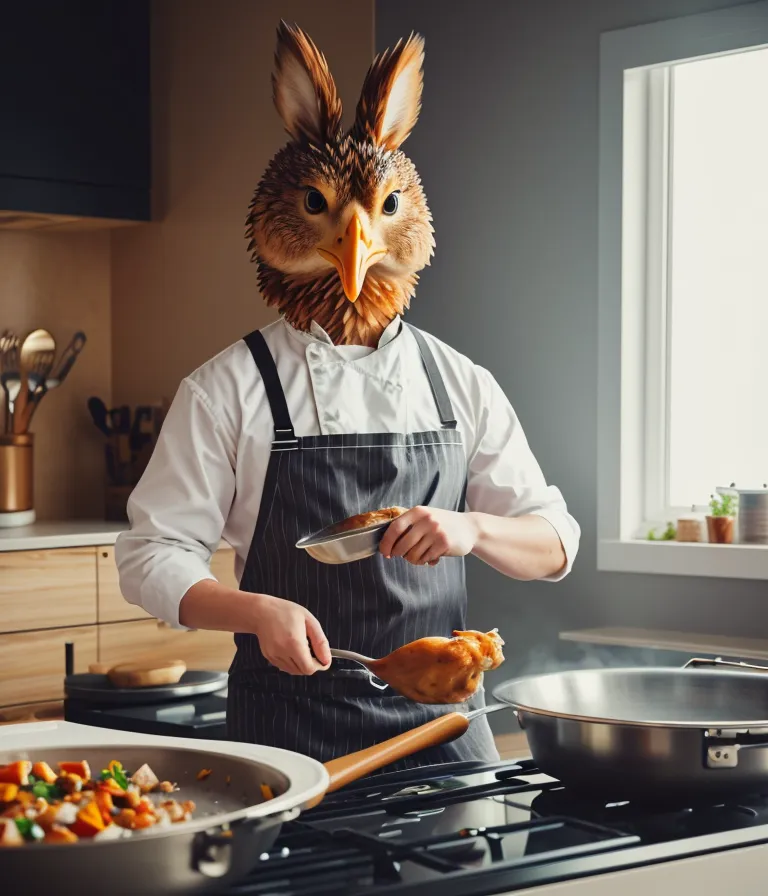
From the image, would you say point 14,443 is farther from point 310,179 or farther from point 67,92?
point 310,179

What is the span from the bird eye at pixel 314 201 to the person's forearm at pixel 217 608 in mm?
513

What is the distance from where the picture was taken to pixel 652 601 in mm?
2635

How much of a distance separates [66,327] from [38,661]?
1.22m

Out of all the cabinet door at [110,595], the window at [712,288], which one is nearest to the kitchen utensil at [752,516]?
the window at [712,288]

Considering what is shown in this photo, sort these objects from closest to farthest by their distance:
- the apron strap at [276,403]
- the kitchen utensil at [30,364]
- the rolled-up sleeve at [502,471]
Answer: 1. the apron strap at [276,403]
2. the rolled-up sleeve at [502,471]
3. the kitchen utensil at [30,364]

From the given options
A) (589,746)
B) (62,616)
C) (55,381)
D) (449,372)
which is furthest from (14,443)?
(589,746)

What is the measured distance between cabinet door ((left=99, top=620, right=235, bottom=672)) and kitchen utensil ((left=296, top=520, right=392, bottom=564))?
1.83 meters

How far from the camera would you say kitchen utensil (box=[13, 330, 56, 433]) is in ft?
11.7

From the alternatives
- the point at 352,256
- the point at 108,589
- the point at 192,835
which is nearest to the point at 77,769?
the point at 192,835

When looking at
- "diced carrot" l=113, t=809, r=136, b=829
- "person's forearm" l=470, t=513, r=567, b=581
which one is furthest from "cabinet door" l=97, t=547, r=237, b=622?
"diced carrot" l=113, t=809, r=136, b=829

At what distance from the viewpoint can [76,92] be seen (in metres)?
3.47

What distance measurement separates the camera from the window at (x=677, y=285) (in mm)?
2654

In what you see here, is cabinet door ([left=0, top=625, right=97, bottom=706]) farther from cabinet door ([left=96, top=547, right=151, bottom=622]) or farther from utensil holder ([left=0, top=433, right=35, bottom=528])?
utensil holder ([left=0, top=433, right=35, bottom=528])

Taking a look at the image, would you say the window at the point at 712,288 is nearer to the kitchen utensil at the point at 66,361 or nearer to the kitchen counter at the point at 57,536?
the kitchen counter at the point at 57,536
